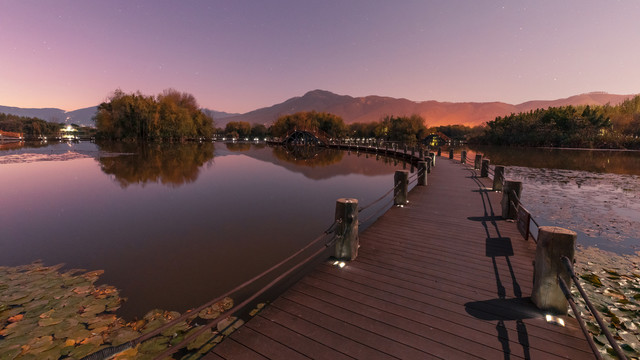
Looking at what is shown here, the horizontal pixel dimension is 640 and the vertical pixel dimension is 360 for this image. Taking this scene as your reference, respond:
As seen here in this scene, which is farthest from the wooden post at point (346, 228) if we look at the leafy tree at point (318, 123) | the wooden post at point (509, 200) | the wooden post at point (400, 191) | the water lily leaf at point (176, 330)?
the leafy tree at point (318, 123)

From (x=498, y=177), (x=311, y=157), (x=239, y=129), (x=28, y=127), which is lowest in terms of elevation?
(x=311, y=157)

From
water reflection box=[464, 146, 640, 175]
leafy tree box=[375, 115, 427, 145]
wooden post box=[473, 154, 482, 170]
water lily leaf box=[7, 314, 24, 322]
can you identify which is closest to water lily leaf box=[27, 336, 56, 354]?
water lily leaf box=[7, 314, 24, 322]

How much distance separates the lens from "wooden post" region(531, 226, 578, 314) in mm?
3980

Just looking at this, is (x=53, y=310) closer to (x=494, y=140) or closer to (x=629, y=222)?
(x=629, y=222)

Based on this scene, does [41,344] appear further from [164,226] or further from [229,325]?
[164,226]

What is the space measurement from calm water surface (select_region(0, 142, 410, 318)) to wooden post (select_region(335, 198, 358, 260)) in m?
3.24

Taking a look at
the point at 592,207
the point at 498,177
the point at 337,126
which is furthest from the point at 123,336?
the point at 337,126

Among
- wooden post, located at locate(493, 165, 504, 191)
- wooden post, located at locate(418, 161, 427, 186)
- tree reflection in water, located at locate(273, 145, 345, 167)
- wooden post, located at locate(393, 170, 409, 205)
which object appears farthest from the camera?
tree reflection in water, located at locate(273, 145, 345, 167)

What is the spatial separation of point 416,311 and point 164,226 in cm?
1141

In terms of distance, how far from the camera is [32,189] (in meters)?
18.7

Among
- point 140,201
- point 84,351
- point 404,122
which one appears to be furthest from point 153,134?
point 84,351

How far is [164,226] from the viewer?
39.1 feet

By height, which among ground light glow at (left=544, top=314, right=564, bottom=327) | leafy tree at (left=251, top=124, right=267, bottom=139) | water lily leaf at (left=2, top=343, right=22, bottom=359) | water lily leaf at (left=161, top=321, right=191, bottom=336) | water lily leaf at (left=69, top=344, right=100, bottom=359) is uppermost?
leafy tree at (left=251, top=124, right=267, bottom=139)

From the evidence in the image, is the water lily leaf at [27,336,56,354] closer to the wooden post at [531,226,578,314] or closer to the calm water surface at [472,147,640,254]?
the wooden post at [531,226,578,314]
